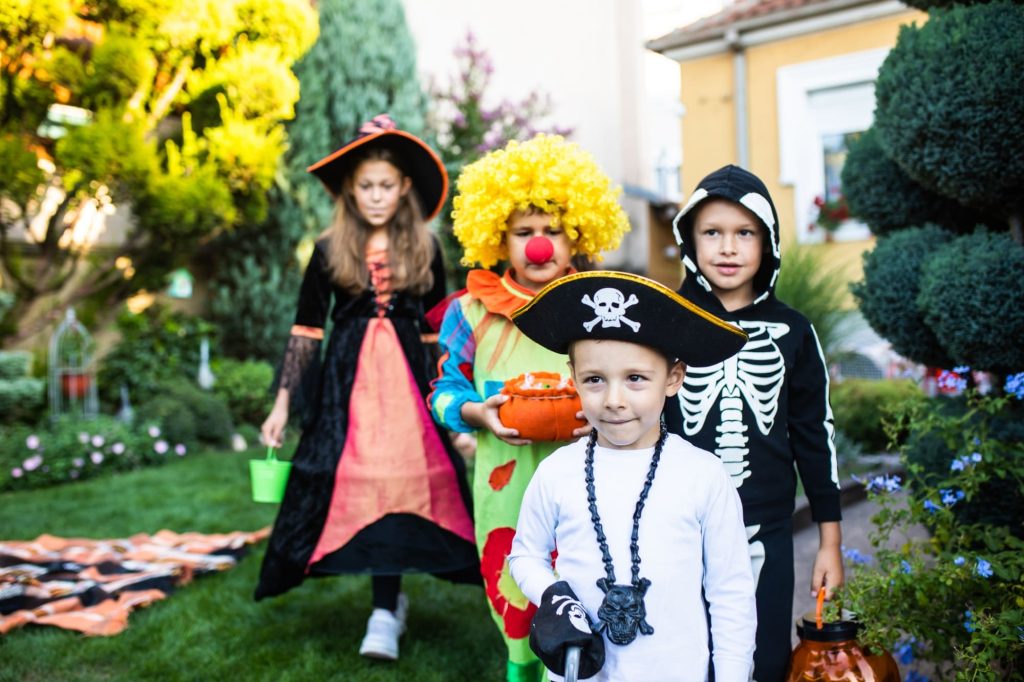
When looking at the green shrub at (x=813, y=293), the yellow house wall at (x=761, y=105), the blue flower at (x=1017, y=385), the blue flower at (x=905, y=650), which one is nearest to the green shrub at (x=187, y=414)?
the green shrub at (x=813, y=293)

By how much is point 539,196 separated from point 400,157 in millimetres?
1009

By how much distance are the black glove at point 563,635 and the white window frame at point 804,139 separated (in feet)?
28.8

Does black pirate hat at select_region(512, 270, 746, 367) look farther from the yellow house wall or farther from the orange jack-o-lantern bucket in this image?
the yellow house wall

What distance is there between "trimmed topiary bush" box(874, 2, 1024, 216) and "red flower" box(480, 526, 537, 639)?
196 cm

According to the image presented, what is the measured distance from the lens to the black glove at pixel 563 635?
1.57 m

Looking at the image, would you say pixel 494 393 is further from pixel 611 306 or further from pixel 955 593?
pixel 955 593

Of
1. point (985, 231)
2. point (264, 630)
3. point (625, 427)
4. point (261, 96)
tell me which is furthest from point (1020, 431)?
point (261, 96)

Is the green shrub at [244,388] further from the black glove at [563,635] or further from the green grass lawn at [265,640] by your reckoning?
A: the black glove at [563,635]

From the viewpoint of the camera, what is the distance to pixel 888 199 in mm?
3607

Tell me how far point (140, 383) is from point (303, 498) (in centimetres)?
588

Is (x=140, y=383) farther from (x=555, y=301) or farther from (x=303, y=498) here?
(x=555, y=301)

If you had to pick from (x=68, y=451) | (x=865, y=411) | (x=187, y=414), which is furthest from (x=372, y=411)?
(x=865, y=411)

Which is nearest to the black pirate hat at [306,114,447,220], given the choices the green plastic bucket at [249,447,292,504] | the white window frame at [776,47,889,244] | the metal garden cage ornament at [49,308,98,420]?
Result: the green plastic bucket at [249,447,292,504]

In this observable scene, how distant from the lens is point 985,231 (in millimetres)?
3148
